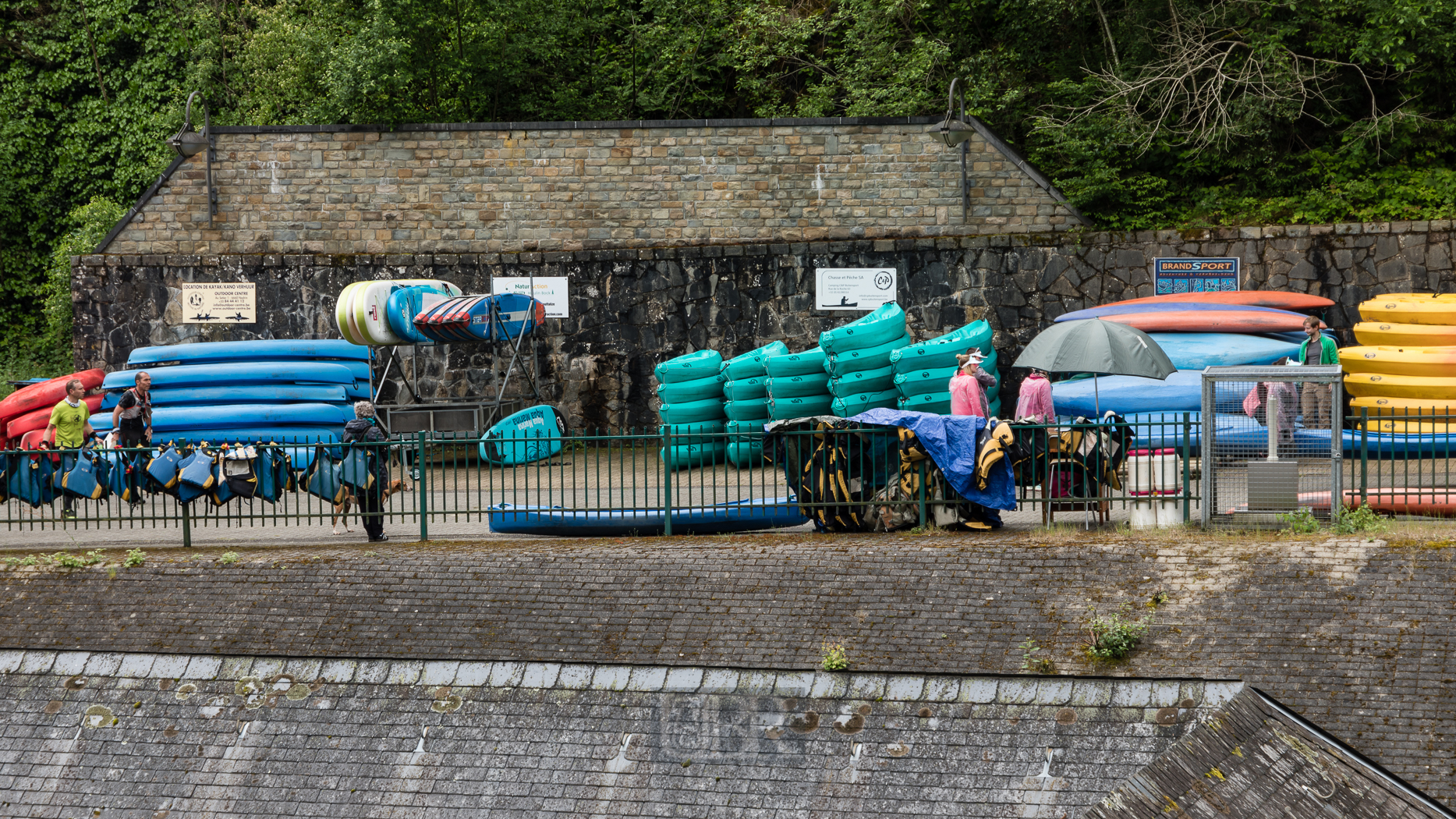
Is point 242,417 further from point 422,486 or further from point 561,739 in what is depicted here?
point 561,739

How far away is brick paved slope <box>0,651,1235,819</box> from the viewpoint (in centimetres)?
708

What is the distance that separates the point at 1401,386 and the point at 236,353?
13.6 metres

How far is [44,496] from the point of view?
416 inches

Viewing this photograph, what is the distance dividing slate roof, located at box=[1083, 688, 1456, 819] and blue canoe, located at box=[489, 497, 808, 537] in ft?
12.8

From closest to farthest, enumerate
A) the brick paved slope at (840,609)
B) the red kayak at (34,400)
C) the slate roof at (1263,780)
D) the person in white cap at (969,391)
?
the slate roof at (1263,780) < the brick paved slope at (840,609) < the person in white cap at (969,391) < the red kayak at (34,400)

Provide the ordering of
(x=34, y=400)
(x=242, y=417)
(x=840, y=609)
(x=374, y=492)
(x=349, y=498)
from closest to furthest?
(x=840, y=609) → (x=374, y=492) → (x=349, y=498) → (x=242, y=417) → (x=34, y=400)

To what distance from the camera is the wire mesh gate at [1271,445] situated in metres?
9.08

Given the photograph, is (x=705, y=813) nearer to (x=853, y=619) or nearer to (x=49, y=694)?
(x=853, y=619)

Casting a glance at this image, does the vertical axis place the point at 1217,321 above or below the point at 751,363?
above

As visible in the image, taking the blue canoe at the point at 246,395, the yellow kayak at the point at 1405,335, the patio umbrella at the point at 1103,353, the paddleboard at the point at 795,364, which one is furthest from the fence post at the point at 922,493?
the blue canoe at the point at 246,395

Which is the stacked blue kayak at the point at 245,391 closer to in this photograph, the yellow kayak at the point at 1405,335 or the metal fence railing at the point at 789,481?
the metal fence railing at the point at 789,481

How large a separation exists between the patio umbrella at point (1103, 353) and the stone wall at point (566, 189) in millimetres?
7605

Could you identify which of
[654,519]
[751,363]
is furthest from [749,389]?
[654,519]

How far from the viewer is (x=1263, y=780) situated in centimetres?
673
